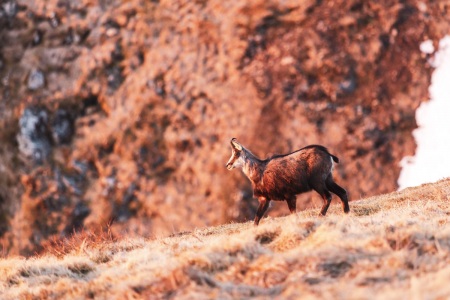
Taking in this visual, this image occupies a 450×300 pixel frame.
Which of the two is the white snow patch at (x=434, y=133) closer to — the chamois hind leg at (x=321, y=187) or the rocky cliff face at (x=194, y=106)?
the rocky cliff face at (x=194, y=106)

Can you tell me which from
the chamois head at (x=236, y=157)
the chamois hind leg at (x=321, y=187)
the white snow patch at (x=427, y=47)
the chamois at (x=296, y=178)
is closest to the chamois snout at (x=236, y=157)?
the chamois head at (x=236, y=157)

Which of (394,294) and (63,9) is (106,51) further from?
(394,294)

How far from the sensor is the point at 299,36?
1638 inches

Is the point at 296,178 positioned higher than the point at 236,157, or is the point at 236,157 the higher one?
the point at 236,157

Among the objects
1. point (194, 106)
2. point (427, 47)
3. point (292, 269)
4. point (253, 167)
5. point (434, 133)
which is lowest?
point (434, 133)

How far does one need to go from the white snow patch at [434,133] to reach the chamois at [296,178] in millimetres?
23863

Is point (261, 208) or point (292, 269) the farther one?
point (261, 208)

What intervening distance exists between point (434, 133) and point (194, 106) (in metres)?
17.4

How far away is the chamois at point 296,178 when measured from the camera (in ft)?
40.9

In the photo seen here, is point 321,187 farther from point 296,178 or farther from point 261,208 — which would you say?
point 261,208

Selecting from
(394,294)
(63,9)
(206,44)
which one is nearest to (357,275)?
(394,294)

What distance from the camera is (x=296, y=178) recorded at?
1250cm

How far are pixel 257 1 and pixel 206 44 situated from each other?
5.47m

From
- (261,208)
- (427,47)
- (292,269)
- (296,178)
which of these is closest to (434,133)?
(427,47)
